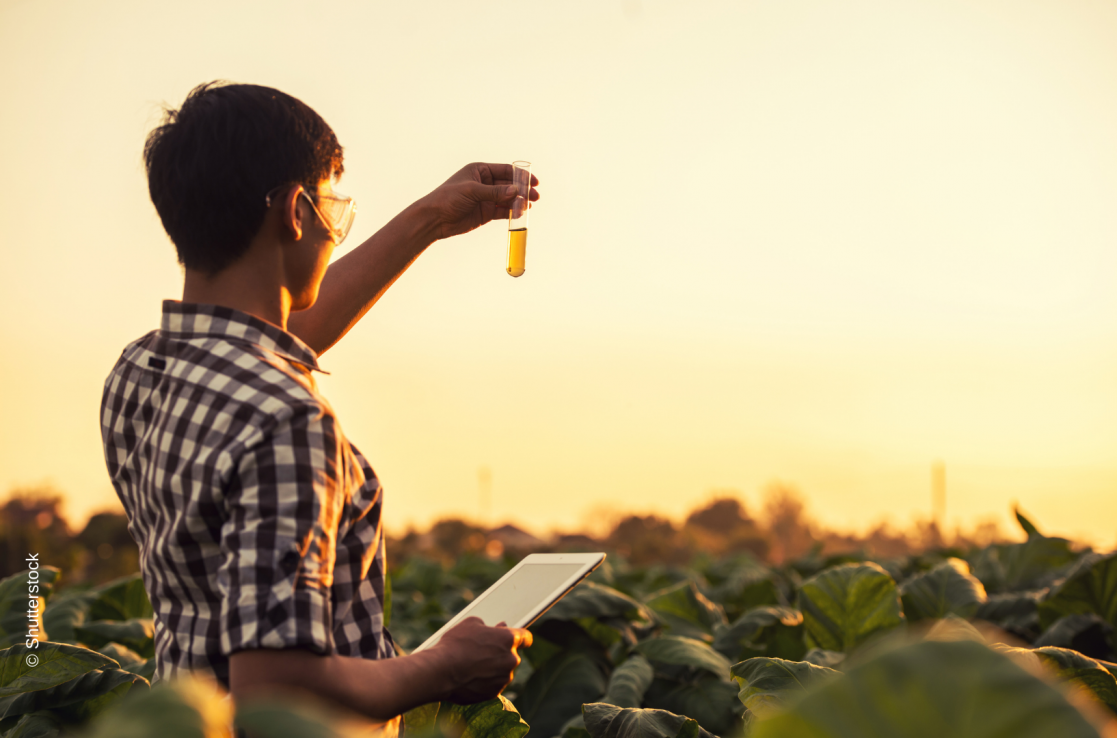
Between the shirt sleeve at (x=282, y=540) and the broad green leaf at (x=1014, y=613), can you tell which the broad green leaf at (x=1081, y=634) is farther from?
the shirt sleeve at (x=282, y=540)

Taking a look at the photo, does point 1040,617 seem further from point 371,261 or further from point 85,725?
point 85,725

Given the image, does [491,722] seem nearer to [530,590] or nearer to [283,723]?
[530,590]

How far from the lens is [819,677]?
1759 mm

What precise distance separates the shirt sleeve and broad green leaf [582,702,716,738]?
0.88m

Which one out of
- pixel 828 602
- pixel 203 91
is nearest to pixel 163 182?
pixel 203 91

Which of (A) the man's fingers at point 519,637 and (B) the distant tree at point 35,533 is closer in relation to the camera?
(A) the man's fingers at point 519,637

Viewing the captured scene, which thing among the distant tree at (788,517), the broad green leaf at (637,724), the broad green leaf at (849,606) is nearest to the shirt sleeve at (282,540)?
the broad green leaf at (637,724)

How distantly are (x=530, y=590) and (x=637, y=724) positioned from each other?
38 centimetres

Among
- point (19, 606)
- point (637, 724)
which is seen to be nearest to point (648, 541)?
point (19, 606)

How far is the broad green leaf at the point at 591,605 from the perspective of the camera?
3.05 m

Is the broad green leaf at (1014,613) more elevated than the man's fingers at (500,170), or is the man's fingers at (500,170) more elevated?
the man's fingers at (500,170)

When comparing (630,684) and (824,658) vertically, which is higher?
(824,658)

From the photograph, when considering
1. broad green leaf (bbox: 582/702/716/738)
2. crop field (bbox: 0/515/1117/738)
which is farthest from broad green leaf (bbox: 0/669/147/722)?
broad green leaf (bbox: 582/702/716/738)

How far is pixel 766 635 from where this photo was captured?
322 centimetres
